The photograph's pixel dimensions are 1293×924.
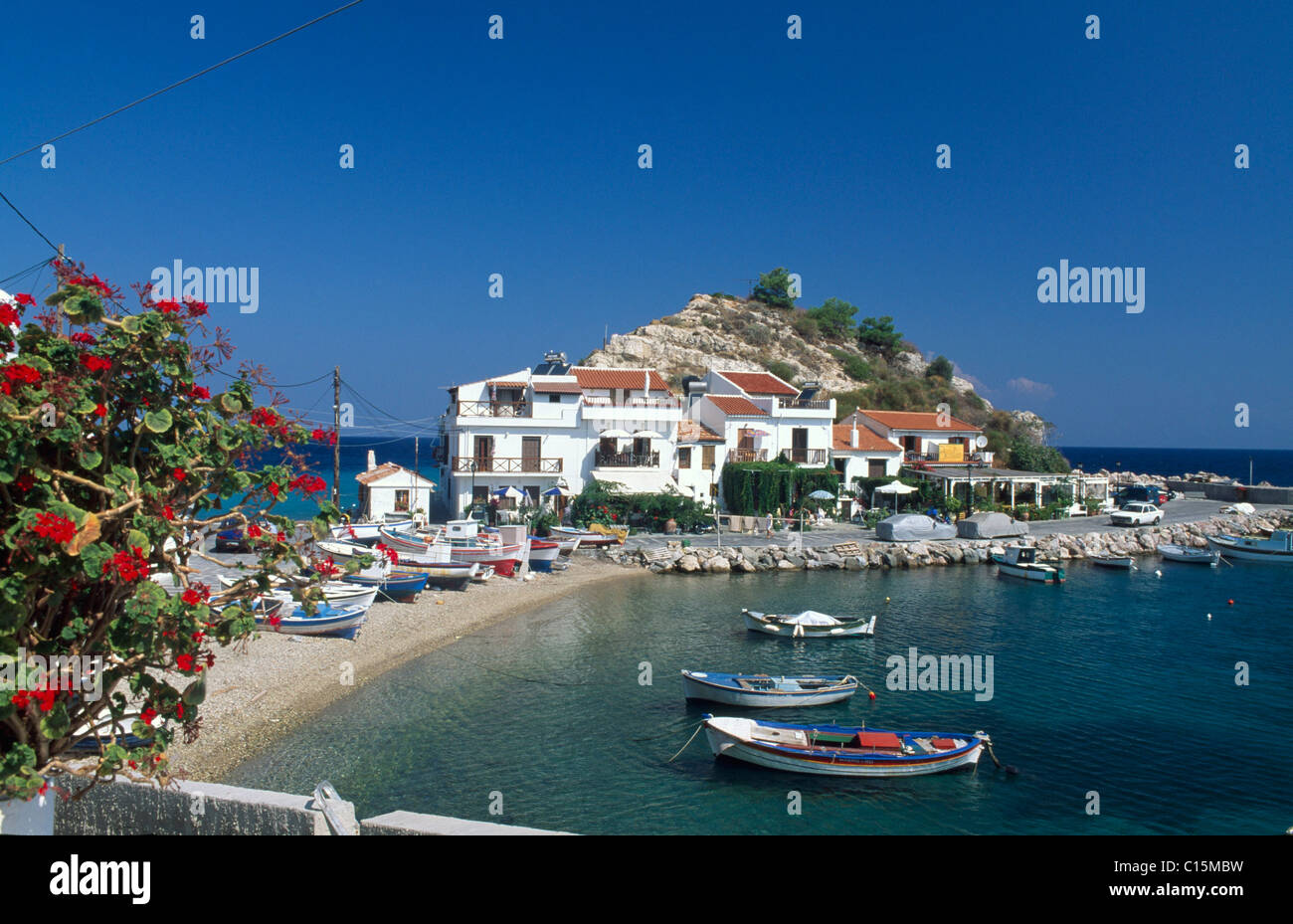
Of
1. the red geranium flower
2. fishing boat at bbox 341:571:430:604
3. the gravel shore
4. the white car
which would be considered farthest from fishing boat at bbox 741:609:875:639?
the white car

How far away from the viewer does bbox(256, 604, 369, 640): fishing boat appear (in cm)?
2208

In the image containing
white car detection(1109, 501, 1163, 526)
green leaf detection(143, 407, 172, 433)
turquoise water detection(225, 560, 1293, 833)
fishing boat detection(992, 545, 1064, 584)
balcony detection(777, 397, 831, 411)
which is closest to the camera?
green leaf detection(143, 407, 172, 433)

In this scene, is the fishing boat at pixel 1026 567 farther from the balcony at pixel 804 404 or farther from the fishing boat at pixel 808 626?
the balcony at pixel 804 404

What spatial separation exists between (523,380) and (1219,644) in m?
32.4

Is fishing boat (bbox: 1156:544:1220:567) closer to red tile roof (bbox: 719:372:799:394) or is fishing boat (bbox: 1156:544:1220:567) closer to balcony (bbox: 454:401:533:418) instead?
red tile roof (bbox: 719:372:799:394)

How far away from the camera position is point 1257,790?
15375mm

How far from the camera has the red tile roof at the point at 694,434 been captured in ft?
150

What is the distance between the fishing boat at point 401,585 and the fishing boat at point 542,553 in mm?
6716

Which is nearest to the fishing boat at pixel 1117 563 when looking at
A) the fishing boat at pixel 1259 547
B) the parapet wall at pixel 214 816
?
the fishing boat at pixel 1259 547

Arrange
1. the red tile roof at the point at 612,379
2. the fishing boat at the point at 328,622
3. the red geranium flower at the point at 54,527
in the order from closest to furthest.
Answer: the red geranium flower at the point at 54,527 < the fishing boat at the point at 328,622 < the red tile roof at the point at 612,379

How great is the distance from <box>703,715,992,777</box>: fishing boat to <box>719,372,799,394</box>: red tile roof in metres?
36.5

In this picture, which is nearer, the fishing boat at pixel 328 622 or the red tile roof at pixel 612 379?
the fishing boat at pixel 328 622

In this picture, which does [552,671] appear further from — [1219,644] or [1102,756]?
[1219,644]
